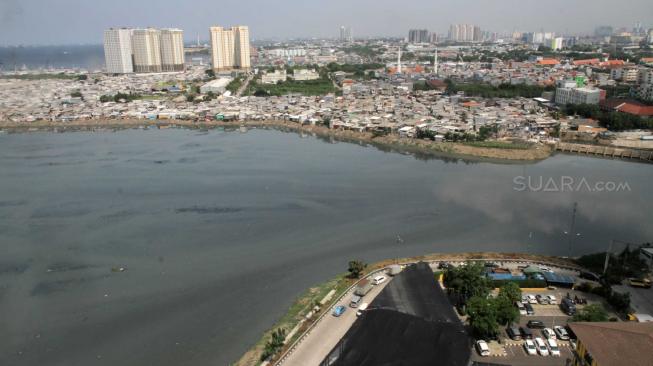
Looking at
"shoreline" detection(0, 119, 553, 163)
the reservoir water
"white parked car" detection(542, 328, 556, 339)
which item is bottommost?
the reservoir water

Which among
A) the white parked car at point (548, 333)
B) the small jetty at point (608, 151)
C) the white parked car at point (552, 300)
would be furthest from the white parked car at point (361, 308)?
the small jetty at point (608, 151)

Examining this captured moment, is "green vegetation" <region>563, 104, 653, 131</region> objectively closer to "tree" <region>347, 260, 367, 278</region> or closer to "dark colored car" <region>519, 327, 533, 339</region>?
"tree" <region>347, 260, 367, 278</region>

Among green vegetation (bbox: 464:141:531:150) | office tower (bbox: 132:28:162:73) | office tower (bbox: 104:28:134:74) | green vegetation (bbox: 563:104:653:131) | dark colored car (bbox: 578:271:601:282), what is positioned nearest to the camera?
dark colored car (bbox: 578:271:601:282)

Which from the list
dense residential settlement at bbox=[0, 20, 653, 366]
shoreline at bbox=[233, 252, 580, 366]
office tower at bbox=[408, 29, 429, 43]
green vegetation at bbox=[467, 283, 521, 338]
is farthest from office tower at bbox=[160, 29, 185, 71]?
office tower at bbox=[408, 29, 429, 43]

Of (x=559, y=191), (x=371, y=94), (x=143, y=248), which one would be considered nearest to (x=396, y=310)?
(x=143, y=248)

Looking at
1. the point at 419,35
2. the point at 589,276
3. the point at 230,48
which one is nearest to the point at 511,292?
the point at 589,276
